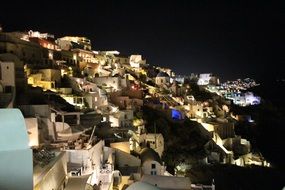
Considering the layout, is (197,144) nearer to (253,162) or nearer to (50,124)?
(253,162)

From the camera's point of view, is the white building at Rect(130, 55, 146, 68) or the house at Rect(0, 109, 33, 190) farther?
the white building at Rect(130, 55, 146, 68)


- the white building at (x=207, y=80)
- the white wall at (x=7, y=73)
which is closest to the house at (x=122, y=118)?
the white wall at (x=7, y=73)

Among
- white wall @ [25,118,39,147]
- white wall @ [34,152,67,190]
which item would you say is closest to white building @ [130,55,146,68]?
white wall @ [25,118,39,147]

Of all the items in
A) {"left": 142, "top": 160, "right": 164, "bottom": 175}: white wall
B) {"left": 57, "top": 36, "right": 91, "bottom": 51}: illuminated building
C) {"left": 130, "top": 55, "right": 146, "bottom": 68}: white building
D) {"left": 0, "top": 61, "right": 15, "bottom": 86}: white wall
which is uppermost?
{"left": 57, "top": 36, "right": 91, "bottom": 51}: illuminated building

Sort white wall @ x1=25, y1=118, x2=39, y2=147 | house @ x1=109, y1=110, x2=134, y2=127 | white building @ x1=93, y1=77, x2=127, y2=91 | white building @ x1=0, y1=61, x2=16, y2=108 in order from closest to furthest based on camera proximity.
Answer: white wall @ x1=25, y1=118, x2=39, y2=147, white building @ x1=0, y1=61, x2=16, y2=108, house @ x1=109, y1=110, x2=134, y2=127, white building @ x1=93, y1=77, x2=127, y2=91

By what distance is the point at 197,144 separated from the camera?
40.2 m

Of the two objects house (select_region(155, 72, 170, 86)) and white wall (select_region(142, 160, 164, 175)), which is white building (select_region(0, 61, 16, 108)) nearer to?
white wall (select_region(142, 160, 164, 175))

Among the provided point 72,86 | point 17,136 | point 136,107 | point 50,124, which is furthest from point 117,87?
point 17,136

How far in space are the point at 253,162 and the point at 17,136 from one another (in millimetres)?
45537

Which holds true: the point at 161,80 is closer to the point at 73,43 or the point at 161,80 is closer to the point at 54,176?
the point at 73,43

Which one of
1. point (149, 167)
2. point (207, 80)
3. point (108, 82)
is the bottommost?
point (149, 167)

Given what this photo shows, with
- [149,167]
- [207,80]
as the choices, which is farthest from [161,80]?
[149,167]

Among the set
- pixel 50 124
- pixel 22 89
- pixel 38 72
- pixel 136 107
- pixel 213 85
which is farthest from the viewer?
pixel 213 85

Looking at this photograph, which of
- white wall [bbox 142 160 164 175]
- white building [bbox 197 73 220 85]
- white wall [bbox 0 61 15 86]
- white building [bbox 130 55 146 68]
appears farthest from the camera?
white building [bbox 197 73 220 85]
